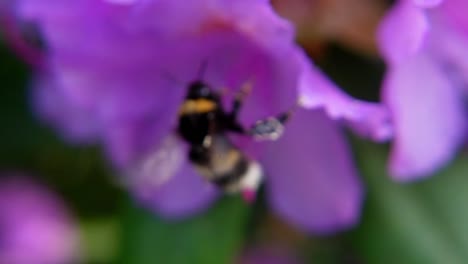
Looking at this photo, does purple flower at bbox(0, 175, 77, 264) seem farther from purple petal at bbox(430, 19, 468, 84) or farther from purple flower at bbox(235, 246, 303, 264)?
purple petal at bbox(430, 19, 468, 84)

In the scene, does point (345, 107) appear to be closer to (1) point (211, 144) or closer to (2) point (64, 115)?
(1) point (211, 144)

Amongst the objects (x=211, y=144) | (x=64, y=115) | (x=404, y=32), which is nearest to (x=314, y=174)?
(x=211, y=144)

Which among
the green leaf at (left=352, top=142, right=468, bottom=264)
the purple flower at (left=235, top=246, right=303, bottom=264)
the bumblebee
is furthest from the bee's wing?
the purple flower at (left=235, top=246, right=303, bottom=264)

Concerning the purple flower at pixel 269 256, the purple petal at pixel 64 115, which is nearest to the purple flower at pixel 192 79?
the purple petal at pixel 64 115

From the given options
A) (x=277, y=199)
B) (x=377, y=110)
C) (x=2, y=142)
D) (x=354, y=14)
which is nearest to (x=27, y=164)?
(x=2, y=142)

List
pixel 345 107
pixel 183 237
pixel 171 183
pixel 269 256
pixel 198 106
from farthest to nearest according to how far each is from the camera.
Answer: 1. pixel 269 256
2. pixel 183 237
3. pixel 171 183
4. pixel 198 106
5. pixel 345 107

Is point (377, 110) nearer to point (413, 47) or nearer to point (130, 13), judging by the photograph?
point (413, 47)

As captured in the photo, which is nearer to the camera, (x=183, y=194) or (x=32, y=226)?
→ (x=183, y=194)
